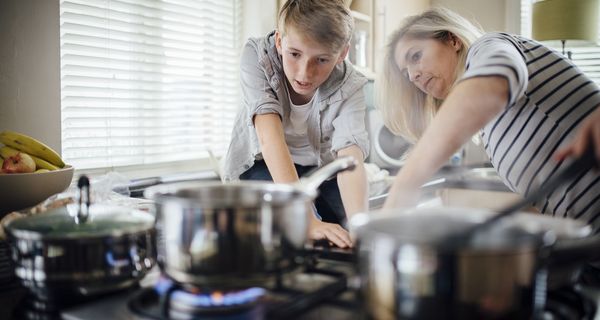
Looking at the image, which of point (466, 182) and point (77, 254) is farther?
point (466, 182)

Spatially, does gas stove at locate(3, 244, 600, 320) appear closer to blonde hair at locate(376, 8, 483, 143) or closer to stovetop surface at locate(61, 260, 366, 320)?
stovetop surface at locate(61, 260, 366, 320)

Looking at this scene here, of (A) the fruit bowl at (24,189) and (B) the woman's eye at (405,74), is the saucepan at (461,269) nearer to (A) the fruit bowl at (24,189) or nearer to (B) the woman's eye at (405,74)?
(A) the fruit bowl at (24,189)

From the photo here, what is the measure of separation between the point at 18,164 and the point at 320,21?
0.73 meters

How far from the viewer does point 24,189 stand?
0.97 m

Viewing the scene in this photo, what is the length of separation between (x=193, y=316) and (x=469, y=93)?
49 cm

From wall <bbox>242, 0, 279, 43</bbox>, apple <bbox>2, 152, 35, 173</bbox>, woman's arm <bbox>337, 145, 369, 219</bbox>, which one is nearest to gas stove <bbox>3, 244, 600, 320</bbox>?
apple <bbox>2, 152, 35, 173</bbox>

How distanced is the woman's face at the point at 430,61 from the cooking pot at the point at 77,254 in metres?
0.93

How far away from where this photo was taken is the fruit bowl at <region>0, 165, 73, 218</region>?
95 centimetres

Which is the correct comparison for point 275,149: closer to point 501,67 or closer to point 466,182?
point 501,67

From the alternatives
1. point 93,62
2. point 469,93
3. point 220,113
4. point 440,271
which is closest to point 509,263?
point 440,271

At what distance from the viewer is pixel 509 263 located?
42 cm

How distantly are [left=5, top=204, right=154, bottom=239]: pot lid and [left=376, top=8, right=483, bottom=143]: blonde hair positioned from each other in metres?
0.94

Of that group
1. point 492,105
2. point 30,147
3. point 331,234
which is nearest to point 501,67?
point 492,105

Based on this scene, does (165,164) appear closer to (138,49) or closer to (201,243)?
(138,49)
